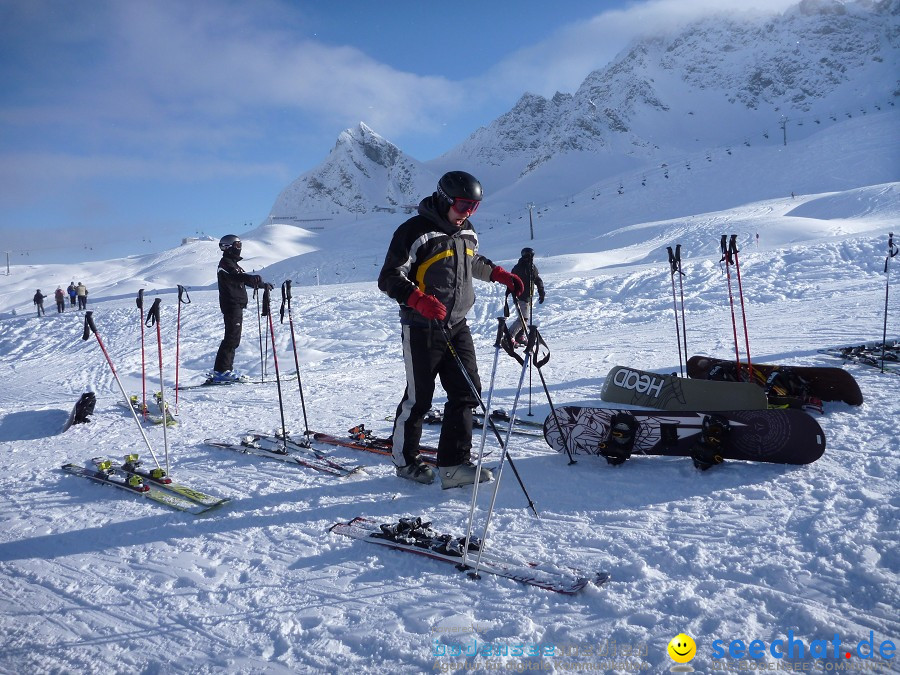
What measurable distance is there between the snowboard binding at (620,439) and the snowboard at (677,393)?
125 cm

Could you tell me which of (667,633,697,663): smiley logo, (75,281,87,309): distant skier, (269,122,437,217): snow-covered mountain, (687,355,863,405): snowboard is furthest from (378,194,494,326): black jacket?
(269,122,437,217): snow-covered mountain

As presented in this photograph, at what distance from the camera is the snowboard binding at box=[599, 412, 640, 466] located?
150 inches

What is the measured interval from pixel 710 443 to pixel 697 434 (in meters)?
0.18

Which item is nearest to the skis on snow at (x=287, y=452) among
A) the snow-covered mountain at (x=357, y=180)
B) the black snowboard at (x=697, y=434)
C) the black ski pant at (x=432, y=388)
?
the black ski pant at (x=432, y=388)

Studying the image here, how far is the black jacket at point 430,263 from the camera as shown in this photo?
3361 mm

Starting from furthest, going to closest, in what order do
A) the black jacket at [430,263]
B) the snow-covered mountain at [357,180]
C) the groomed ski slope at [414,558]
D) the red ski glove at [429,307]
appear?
the snow-covered mountain at [357,180] < the black jacket at [430,263] < the red ski glove at [429,307] < the groomed ski slope at [414,558]

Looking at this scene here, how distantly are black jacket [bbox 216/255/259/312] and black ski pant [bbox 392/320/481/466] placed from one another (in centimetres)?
503

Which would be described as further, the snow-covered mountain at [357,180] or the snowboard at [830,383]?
the snow-covered mountain at [357,180]

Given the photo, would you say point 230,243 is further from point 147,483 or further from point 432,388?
point 432,388

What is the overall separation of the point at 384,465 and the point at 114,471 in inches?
81.1

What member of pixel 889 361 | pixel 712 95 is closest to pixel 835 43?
pixel 712 95

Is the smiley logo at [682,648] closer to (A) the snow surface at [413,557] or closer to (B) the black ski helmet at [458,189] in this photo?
(A) the snow surface at [413,557]

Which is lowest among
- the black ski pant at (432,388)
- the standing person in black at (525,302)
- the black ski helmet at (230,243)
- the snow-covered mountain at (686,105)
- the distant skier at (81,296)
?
the black ski pant at (432,388)

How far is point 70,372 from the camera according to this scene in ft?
35.4
